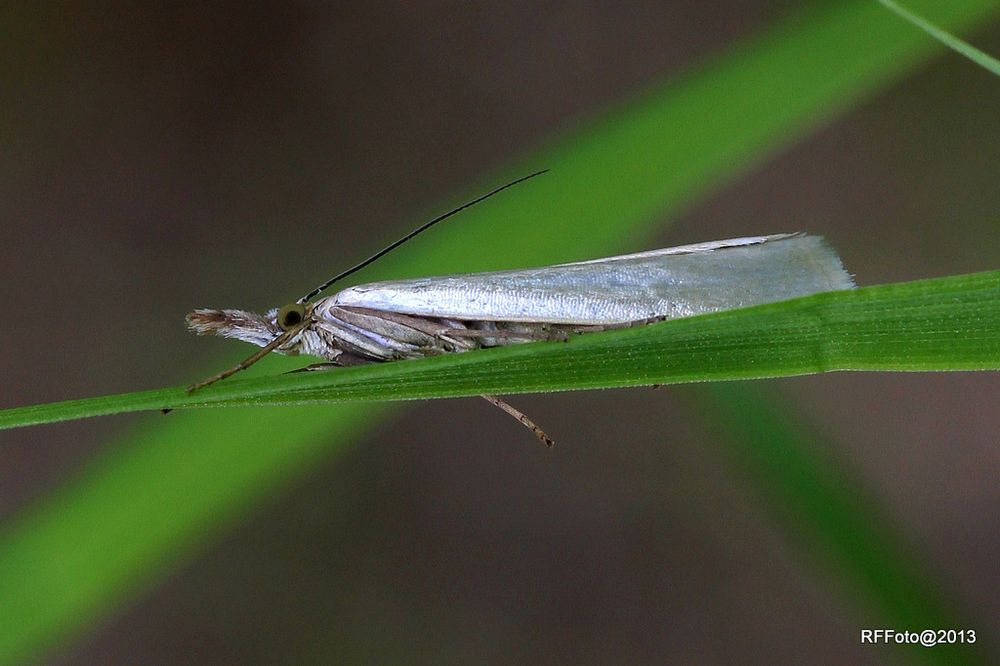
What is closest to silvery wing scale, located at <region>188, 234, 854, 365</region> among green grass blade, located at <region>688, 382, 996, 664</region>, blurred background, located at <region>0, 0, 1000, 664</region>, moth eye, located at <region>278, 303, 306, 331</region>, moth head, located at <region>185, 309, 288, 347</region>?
moth eye, located at <region>278, 303, 306, 331</region>

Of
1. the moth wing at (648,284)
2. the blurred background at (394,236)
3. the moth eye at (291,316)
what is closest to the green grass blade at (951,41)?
the moth wing at (648,284)

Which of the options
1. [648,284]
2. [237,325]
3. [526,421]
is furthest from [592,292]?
[237,325]

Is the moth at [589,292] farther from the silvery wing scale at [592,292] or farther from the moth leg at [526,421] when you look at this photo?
the moth leg at [526,421]

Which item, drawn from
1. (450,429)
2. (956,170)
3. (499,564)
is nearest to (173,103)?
(450,429)

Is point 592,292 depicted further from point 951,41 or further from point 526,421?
point 951,41

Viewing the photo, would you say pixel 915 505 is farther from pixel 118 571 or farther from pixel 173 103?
pixel 173 103

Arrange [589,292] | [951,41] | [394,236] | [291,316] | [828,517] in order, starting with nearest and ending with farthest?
[951,41], [589,292], [828,517], [291,316], [394,236]

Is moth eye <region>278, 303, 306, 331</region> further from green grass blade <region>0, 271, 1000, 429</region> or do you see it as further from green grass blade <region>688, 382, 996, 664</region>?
green grass blade <region>688, 382, 996, 664</region>
